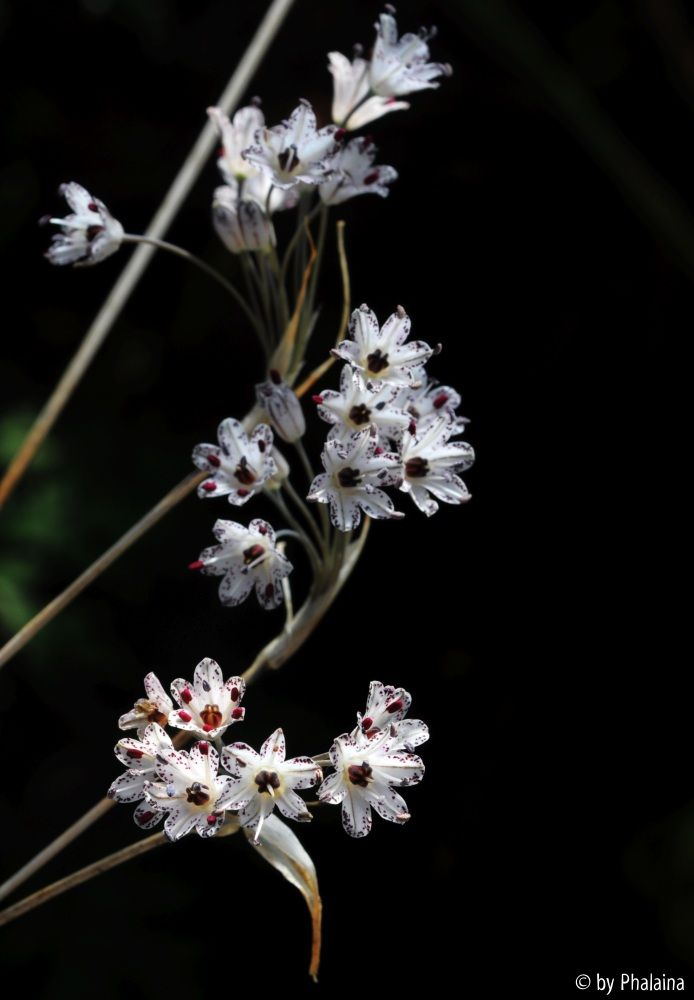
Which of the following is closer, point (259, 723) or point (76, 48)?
point (259, 723)

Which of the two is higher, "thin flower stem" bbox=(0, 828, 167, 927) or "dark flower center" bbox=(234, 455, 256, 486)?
"dark flower center" bbox=(234, 455, 256, 486)

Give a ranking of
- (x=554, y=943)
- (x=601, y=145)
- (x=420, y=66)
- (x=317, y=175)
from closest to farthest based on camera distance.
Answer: (x=317, y=175), (x=420, y=66), (x=601, y=145), (x=554, y=943)

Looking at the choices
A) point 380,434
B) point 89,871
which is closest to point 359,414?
point 380,434

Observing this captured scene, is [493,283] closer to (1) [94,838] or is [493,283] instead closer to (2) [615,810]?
(2) [615,810]

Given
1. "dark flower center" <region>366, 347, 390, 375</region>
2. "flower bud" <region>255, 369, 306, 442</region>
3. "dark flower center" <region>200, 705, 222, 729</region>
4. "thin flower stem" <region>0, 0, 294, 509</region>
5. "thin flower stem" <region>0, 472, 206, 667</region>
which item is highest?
"thin flower stem" <region>0, 0, 294, 509</region>

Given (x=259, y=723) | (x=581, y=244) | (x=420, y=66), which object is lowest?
(x=259, y=723)

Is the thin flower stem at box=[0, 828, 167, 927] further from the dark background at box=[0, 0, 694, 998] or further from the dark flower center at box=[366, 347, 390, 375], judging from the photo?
the dark background at box=[0, 0, 694, 998]

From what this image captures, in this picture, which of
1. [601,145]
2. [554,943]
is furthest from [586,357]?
[554,943]

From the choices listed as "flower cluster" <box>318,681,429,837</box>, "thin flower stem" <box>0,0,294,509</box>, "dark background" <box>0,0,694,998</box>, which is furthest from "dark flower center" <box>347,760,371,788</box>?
"dark background" <box>0,0,694,998</box>
